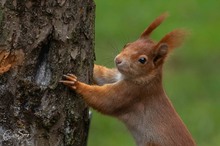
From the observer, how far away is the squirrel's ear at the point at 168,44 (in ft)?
18.9

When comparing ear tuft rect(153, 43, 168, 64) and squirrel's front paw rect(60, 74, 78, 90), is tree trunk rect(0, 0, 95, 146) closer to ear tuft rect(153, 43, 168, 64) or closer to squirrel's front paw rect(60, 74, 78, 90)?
squirrel's front paw rect(60, 74, 78, 90)

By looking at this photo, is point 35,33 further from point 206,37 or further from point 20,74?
point 206,37

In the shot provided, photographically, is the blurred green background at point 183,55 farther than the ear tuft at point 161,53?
Yes

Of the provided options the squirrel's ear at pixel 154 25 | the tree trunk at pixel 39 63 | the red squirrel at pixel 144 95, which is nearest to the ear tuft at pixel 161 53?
the red squirrel at pixel 144 95

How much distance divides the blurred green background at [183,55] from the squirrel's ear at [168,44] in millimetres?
2278

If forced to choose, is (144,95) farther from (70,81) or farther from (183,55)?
(183,55)

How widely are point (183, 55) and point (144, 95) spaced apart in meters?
5.85

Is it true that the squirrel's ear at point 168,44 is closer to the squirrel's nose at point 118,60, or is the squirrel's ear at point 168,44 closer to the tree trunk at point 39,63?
the squirrel's nose at point 118,60

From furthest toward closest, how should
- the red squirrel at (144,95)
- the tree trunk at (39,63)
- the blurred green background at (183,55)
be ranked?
the blurred green background at (183,55) → the red squirrel at (144,95) → the tree trunk at (39,63)

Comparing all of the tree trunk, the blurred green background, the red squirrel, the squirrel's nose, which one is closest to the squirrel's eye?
the red squirrel

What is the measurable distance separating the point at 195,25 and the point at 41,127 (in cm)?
780

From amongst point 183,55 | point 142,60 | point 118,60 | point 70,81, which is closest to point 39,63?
point 70,81

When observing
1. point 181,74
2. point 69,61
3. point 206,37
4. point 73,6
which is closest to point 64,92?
point 69,61

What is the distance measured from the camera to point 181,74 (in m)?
11.1
